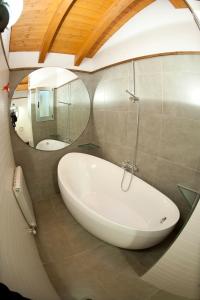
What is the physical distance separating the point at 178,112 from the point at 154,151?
374 millimetres

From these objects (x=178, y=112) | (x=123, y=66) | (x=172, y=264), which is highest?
(x=123, y=66)

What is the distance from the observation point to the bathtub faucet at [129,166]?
1.45m

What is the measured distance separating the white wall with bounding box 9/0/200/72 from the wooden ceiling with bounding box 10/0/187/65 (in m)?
0.04

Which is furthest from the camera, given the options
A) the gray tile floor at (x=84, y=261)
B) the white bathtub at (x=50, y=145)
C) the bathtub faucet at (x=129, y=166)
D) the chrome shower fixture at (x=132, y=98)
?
the bathtub faucet at (x=129, y=166)

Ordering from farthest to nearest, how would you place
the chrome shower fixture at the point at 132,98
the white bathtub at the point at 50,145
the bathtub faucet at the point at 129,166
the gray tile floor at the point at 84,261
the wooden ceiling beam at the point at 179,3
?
the bathtub faucet at the point at 129,166
the chrome shower fixture at the point at 132,98
the white bathtub at the point at 50,145
the gray tile floor at the point at 84,261
the wooden ceiling beam at the point at 179,3

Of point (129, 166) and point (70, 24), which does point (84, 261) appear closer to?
point (129, 166)

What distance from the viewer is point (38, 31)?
0.86 metres

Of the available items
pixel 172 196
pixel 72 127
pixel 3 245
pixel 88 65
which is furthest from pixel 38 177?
pixel 172 196

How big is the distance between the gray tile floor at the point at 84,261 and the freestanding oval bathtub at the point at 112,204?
17 centimetres

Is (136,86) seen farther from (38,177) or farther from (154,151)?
(38,177)

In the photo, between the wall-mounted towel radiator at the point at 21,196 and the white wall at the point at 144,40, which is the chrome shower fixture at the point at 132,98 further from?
the wall-mounted towel radiator at the point at 21,196

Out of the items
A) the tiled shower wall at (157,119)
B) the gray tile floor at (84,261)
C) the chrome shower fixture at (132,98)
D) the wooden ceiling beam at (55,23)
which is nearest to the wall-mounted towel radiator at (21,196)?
the gray tile floor at (84,261)

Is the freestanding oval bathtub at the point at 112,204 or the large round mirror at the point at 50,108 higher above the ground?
the large round mirror at the point at 50,108

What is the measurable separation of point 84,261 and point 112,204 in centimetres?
57
